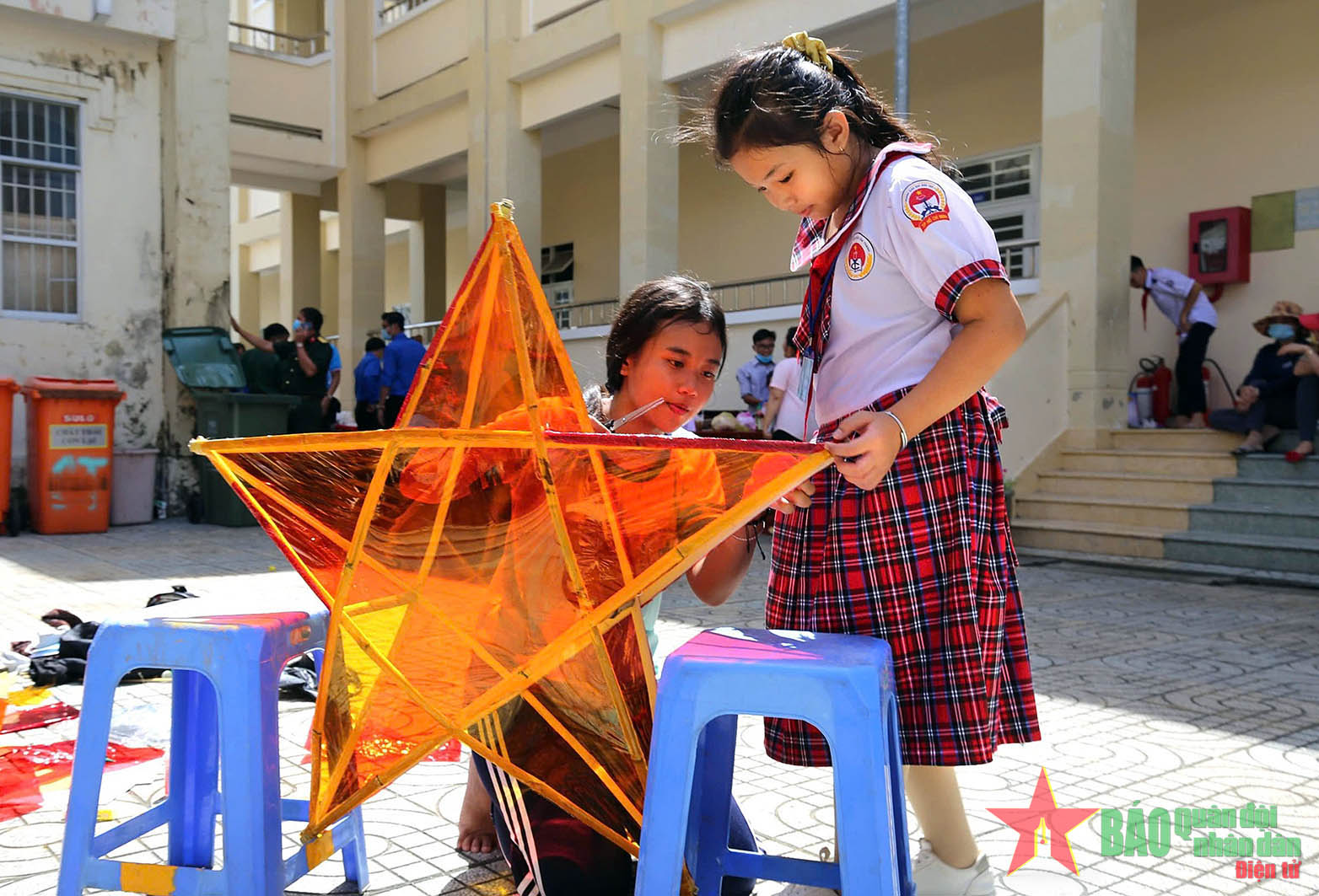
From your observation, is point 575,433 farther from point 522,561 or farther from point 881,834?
point 881,834

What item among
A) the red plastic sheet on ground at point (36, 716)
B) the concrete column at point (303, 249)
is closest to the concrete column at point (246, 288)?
the concrete column at point (303, 249)

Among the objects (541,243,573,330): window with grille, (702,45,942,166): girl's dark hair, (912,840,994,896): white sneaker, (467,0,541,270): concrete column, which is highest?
(467,0,541,270): concrete column

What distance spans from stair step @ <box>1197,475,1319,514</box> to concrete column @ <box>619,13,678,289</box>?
19.6 ft

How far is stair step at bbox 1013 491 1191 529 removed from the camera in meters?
7.21

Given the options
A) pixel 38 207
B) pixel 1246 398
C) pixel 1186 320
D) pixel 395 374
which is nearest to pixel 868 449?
pixel 1246 398

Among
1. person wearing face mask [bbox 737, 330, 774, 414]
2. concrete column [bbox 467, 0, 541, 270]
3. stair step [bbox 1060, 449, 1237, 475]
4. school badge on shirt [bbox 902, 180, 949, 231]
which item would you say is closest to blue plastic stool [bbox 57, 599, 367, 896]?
school badge on shirt [bbox 902, 180, 949, 231]

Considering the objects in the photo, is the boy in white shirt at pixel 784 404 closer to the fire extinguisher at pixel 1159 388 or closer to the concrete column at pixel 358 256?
the fire extinguisher at pixel 1159 388

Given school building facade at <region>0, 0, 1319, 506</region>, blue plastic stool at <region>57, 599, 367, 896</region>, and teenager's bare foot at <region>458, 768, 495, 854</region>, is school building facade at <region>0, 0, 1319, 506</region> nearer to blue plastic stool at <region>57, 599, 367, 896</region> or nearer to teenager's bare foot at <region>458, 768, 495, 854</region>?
teenager's bare foot at <region>458, 768, 495, 854</region>

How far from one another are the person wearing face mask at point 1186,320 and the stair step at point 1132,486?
1.40 metres

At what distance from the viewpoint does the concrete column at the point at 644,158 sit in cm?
1129

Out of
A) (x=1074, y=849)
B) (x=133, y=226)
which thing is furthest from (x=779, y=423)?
(x=133, y=226)

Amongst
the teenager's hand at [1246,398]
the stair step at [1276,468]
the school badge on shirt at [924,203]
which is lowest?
the stair step at [1276,468]

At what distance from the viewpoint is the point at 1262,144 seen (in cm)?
887

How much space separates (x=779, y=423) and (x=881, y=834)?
219 inches
